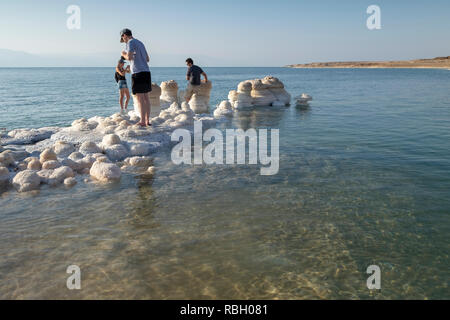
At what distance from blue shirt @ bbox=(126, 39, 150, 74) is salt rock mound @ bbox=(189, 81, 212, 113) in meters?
8.50

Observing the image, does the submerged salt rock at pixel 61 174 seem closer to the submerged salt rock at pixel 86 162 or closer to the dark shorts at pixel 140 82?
the submerged salt rock at pixel 86 162

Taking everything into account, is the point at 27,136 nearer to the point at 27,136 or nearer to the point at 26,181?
the point at 27,136

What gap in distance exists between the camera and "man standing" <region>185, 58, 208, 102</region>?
15.8 metres

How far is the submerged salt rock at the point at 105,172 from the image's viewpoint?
6.63m

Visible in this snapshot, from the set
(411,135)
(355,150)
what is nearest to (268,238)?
(355,150)

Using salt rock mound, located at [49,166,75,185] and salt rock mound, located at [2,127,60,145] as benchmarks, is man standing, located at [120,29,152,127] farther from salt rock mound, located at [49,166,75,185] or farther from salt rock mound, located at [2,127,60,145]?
salt rock mound, located at [2,127,60,145]

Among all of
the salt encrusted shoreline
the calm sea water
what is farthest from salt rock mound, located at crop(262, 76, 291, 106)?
the calm sea water

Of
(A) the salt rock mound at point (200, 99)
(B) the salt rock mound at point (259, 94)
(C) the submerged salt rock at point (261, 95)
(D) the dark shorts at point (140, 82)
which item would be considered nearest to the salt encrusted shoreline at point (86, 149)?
(D) the dark shorts at point (140, 82)

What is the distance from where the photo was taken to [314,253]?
160 inches

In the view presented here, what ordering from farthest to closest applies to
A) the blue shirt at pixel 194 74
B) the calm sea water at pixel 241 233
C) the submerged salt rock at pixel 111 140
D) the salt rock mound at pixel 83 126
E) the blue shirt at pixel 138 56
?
1. the blue shirt at pixel 194 74
2. the salt rock mound at pixel 83 126
3. the submerged salt rock at pixel 111 140
4. the blue shirt at pixel 138 56
5. the calm sea water at pixel 241 233

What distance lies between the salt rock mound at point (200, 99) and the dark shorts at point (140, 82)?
838cm

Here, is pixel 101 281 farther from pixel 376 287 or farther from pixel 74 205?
pixel 376 287

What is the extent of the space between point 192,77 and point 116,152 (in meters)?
9.22
